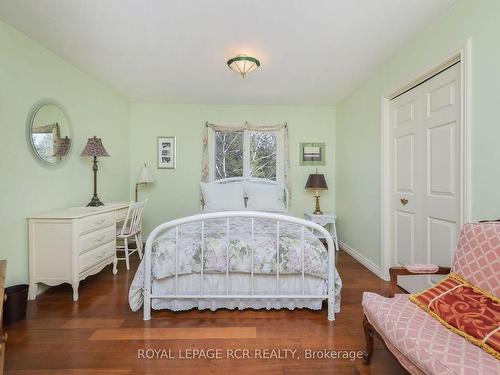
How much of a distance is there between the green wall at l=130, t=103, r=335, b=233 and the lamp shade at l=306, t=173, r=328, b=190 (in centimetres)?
32

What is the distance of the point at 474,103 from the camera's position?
1.74 meters

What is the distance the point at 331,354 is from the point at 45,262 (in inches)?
96.8

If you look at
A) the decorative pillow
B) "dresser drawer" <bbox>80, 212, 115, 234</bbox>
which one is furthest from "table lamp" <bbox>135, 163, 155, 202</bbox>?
the decorative pillow

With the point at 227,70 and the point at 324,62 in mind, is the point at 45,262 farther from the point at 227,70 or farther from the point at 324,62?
the point at 324,62

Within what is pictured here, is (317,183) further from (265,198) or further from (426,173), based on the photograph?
(426,173)

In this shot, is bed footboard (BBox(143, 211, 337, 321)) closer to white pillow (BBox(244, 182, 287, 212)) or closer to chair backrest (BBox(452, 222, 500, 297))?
chair backrest (BBox(452, 222, 500, 297))

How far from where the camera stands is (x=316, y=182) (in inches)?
160

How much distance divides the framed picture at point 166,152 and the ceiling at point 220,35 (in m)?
1.07

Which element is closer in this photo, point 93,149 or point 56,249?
point 56,249

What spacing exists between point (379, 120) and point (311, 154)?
1.53 metres

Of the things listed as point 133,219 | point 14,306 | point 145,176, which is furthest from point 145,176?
point 14,306

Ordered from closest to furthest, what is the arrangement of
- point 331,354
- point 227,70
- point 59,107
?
point 331,354
point 59,107
point 227,70

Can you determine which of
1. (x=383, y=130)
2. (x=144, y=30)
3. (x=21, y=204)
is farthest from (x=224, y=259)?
(x=383, y=130)

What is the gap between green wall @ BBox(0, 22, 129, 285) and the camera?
7.09 ft
